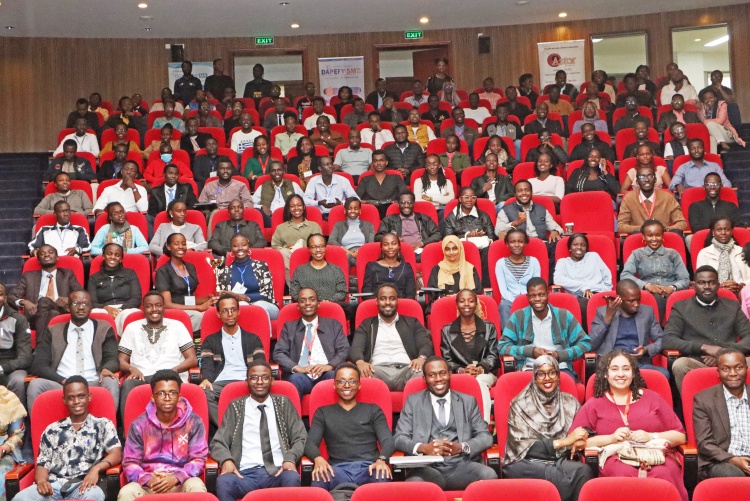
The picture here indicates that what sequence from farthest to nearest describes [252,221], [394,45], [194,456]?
[394,45]
[252,221]
[194,456]

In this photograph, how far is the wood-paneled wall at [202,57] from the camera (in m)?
13.4

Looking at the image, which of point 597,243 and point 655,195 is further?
point 655,195

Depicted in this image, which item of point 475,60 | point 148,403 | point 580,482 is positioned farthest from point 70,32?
point 580,482

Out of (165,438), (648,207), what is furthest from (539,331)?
(648,207)

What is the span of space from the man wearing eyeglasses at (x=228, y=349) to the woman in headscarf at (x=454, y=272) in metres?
1.51

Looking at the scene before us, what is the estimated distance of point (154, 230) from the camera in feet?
26.3

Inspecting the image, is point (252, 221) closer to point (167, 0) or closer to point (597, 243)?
point (597, 243)

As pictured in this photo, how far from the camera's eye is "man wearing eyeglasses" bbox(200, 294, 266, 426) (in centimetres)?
568

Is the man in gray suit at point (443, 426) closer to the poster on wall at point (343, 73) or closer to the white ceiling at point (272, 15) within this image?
the white ceiling at point (272, 15)

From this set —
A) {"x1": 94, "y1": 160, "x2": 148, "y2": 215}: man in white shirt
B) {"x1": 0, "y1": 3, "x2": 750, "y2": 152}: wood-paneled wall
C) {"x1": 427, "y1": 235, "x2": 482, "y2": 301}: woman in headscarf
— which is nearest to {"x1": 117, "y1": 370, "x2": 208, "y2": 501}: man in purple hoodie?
{"x1": 427, "y1": 235, "x2": 482, "y2": 301}: woman in headscarf

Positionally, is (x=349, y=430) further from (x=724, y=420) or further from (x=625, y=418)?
(x=724, y=420)

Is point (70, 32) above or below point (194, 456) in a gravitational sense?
above

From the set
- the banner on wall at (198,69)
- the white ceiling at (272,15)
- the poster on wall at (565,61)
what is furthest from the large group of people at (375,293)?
the banner on wall at (198,69)

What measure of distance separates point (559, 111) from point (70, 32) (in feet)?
23.3
